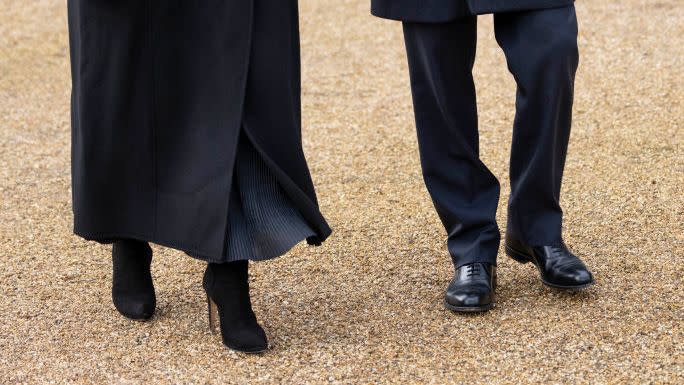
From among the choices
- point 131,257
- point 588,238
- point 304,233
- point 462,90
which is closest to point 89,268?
point 131,257

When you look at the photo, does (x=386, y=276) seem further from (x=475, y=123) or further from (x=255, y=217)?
(x=255, y=217)

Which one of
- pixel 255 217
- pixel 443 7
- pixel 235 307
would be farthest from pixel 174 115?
pixel 443 7

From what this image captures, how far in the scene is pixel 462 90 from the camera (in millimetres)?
3473

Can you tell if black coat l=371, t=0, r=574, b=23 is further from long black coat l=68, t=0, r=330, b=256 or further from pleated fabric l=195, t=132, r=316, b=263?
pleated fabric l=195, t=132, r=316, b=263

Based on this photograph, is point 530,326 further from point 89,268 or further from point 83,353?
point 89,268

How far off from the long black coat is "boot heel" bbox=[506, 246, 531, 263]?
739 mm

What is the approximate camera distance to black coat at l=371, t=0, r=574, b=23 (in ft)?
10.4

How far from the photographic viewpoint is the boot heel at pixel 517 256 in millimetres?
3604

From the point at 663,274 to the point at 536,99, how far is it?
2.67ft

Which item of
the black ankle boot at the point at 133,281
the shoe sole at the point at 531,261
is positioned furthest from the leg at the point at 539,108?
the black ankle boot at the point at 133,281

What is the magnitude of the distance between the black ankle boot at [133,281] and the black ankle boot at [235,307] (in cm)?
35

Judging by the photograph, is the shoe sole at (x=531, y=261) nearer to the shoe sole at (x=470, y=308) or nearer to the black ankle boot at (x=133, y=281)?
the shoe sole at (x=470, y=308)

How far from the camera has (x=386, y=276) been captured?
3830 mm

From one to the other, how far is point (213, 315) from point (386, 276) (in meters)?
0.70
